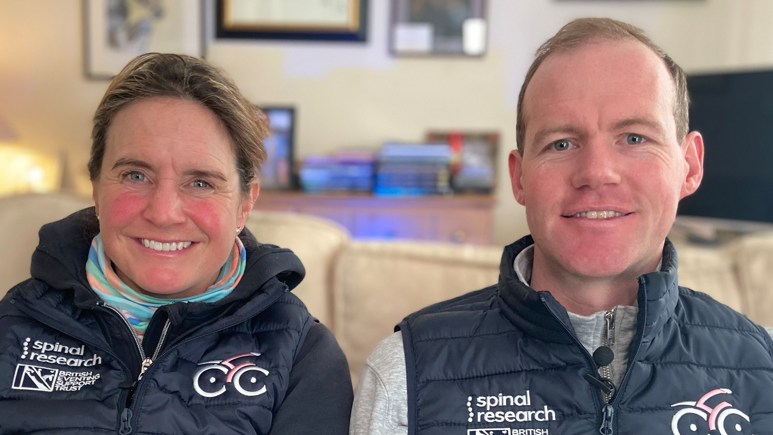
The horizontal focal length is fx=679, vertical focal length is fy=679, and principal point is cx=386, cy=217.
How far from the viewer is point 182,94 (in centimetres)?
125

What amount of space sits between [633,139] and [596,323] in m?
0.31

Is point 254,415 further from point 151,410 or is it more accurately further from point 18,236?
point 18,236

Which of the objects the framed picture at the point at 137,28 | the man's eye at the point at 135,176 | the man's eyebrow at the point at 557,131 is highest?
the framed picture at the point at 137,28

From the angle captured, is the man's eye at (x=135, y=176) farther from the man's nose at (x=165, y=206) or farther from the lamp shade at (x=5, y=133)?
the lamp shade at (x=5, y=133)

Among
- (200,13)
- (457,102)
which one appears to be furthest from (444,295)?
(200,13)

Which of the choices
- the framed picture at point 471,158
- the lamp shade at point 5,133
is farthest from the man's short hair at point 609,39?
the lamp shade at point 5,133

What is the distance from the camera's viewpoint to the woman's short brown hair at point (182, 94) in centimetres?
124

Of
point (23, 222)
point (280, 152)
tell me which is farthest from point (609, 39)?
point (280, 152)

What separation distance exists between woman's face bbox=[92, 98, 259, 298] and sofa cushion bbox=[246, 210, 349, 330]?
44 cm

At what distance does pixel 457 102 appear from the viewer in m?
3.58

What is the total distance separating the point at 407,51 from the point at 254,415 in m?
2.70

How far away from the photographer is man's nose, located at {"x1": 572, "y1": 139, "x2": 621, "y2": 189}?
1.08m

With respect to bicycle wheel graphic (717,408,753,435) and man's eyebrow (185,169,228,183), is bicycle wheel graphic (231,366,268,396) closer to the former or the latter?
man's eyebrow (185,169,228,183)

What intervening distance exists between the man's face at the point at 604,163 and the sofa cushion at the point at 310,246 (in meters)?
0.69
